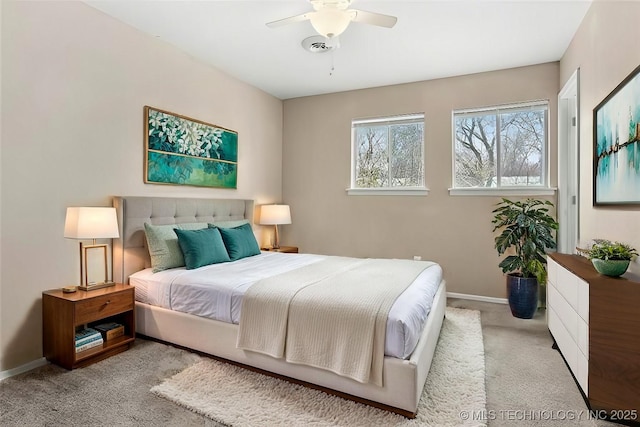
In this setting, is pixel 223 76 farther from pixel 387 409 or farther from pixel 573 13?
pixel 387 409

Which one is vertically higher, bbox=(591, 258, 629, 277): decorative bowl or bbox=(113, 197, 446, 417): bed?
bbox=(591, 258, 629, 277): decorative bowl

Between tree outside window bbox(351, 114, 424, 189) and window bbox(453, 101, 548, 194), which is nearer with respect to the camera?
window bbox(453, 101, 548, 194)

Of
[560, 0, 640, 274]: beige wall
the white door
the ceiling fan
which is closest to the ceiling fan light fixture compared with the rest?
the ceiling fan

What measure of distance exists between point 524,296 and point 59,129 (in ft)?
14.1

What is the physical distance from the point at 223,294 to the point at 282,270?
61 centimetres

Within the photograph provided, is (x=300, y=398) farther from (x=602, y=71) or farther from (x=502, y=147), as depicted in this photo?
(x=502, y=147)

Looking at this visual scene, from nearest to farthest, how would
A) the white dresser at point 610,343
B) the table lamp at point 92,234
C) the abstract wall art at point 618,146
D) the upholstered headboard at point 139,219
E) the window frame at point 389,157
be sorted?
the white dresser at point 610,343 < the abstract wall art at point 618,146 < the table lamp at point 92,234 < the upholstered headboard at point 139,219 < the window frame at point 389,157

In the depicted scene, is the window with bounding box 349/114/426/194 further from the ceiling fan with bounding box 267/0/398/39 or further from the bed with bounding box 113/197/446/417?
the ceiling fan with bounding box 267/0/398/39

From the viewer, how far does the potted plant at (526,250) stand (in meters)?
3.44

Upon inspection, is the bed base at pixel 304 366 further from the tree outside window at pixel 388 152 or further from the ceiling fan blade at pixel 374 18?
the ceiling fan blade at pixel 374 18

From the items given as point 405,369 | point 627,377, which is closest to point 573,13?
point 627,377

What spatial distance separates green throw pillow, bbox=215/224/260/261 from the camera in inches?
135

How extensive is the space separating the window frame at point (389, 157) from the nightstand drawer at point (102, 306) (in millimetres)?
3027

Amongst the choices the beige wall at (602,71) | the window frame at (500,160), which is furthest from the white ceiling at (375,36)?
the window frame at (500,160)
